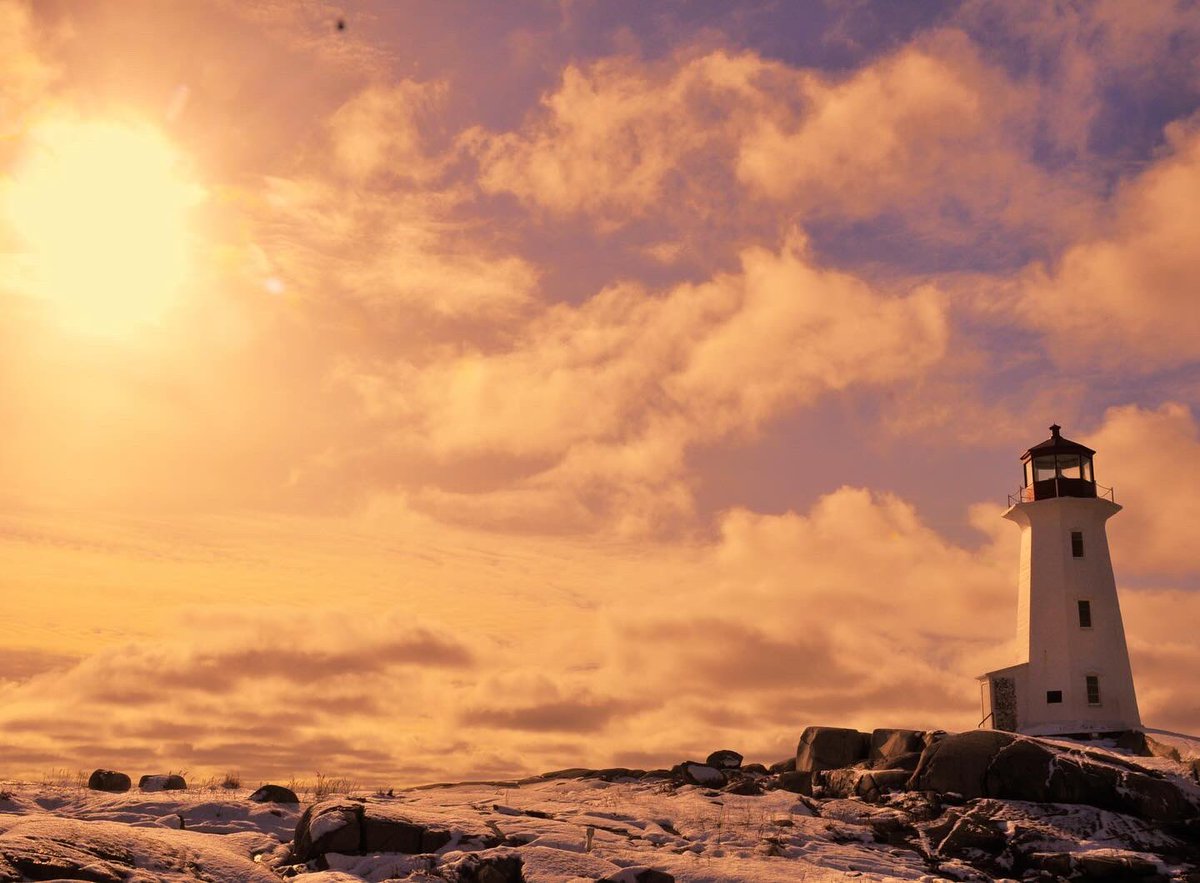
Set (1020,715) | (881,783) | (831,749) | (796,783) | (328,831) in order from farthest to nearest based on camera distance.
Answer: (1020,715) → (831,749) → (796,783) → (881,783) → (328,831)

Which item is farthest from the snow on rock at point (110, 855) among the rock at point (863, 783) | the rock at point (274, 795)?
the rock at point (863, 783)

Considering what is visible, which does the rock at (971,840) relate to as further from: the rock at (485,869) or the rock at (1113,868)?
the rock at (485,869)

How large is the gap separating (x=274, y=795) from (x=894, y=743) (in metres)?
20.6

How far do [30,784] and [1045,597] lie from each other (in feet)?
120

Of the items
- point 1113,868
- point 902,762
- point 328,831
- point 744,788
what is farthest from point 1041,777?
point 328,831

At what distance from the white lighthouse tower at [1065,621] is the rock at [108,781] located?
32.1 metres

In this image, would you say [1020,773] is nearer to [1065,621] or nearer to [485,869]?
[1065,621]

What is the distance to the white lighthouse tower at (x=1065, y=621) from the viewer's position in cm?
4341

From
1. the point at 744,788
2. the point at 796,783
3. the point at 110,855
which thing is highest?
the point at 796,783

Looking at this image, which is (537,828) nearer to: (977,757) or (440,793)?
(440,793)

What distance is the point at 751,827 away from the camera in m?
29.0

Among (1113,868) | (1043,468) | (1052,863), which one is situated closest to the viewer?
(1113,868)

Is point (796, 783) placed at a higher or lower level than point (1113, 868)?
higher

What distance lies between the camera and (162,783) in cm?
2995
